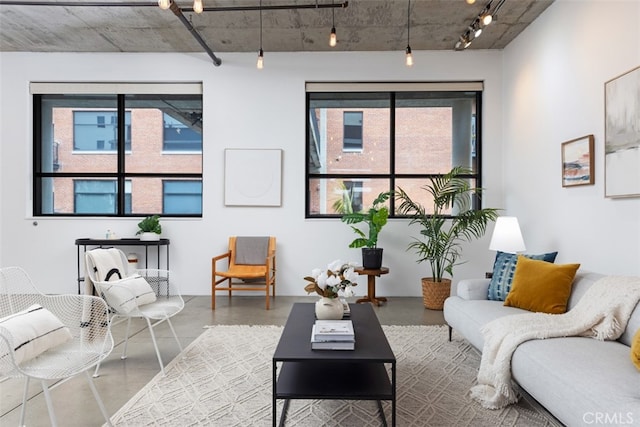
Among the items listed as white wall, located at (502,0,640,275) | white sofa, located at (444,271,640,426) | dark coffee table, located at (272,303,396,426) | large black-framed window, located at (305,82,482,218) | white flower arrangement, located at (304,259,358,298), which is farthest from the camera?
large black-framed window, located at (305,82,482,218)

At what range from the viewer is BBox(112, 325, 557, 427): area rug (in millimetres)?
2207

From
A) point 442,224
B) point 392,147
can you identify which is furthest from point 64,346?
point 392,147

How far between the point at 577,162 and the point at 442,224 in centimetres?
168

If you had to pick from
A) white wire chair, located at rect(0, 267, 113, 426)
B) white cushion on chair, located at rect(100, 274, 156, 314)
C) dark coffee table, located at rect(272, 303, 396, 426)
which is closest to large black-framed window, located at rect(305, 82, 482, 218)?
white cushion on chair, located at rect(100, 274, 156, 314)

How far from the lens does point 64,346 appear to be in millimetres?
2076

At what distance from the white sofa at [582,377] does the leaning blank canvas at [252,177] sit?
352cm

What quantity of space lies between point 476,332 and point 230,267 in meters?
3.26

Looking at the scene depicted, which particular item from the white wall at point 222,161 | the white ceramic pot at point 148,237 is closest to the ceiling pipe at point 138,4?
the white wall at point 222,161

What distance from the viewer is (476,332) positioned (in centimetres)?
276

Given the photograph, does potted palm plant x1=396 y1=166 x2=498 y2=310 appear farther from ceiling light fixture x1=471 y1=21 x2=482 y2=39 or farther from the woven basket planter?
ceiling light fixture x1=471 y1=21 x2=482 y2=39

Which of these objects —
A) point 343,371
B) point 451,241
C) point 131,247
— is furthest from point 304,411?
point 131,247

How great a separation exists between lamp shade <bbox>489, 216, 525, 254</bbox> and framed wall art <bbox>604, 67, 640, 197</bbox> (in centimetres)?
96

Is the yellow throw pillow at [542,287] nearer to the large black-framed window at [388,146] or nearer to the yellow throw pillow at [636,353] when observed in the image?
the yellow throw pillow at [636,353]

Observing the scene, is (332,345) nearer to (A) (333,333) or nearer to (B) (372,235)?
(A) (333,333)
